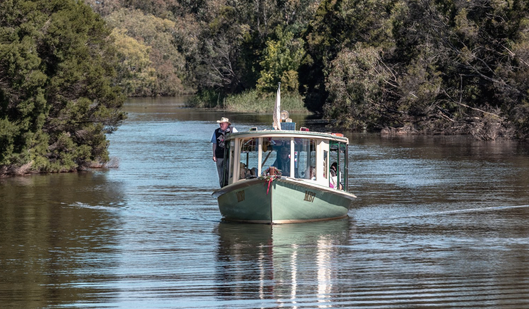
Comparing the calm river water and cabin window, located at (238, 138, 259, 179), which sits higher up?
cabin window, located at (238, 138, 259, 179)

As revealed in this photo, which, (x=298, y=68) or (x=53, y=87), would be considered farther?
(x=298, y=68)

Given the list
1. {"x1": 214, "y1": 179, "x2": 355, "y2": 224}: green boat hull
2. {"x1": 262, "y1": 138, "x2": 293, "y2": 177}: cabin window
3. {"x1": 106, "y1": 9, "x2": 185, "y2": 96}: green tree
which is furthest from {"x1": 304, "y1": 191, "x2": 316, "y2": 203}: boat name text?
{"x1": 106, "y1": 9, "x2": 185, "y2": 96}: green tree

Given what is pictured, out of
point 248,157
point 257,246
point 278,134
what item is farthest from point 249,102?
point 257,246

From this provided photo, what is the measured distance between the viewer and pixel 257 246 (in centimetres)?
1898

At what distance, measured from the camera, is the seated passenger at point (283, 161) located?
21.5 m

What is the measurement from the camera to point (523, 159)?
41625mm

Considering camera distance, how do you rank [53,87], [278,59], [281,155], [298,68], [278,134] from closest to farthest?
[278,134], [281,155], [53,87], [298,68], [278,59]

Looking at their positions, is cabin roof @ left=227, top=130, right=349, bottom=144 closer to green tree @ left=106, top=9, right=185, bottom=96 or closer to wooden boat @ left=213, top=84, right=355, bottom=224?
wooden boat @ left=213, top=84, right=355, bottom=224

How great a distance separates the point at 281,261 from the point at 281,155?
492 cm

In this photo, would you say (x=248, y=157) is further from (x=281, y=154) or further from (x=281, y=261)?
(x=281, y=261)

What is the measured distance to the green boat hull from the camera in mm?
20891

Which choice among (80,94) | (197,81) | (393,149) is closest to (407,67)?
(393,149)

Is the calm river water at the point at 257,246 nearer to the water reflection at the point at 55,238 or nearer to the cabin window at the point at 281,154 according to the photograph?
the water reflection at the point at 55,238

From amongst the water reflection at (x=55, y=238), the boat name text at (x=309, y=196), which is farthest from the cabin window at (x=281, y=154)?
the water reflection at (x=55, y=238)
